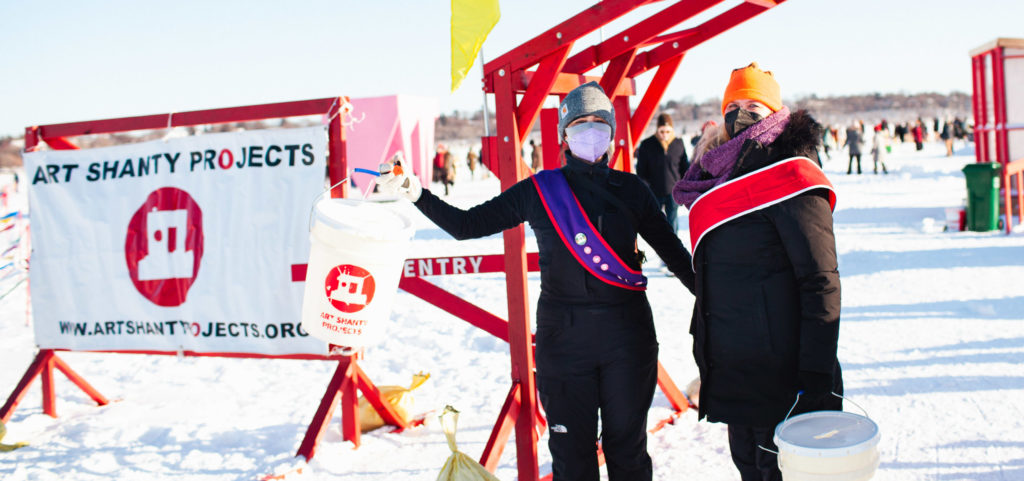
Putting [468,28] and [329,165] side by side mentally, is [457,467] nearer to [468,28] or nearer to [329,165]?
[468,28]

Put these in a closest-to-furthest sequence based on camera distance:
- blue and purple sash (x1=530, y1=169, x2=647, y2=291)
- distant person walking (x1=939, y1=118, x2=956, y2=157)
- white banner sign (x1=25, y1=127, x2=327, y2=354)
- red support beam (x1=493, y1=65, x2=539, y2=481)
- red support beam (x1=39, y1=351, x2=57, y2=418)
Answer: blue and purple sash (x1=530, y1=169, x2=647, y2=291), red support beam (x1=493, y1=65, x2=539, y2=481), white banner sign (x1=25, y1=127, x2=327, y2=354), red support beam (x1=39, y1=351, x2=57, y2=418), distant person walking (x1=939, y1=118, x2=956, y2=157)

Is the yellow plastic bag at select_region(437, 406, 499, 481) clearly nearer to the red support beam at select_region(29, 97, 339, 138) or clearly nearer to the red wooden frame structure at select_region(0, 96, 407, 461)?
the red wooden frame structure at select_region(0, 96, 407, 461)

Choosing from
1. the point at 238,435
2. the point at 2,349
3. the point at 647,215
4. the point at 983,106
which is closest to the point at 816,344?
the point at 647,215

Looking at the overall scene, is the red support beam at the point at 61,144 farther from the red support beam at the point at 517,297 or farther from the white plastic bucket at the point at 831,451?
the white plastic bucket at the point at 831,451

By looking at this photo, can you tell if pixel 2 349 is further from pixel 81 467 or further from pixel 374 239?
pixel 374 239

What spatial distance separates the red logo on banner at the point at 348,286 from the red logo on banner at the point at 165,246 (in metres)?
1.35

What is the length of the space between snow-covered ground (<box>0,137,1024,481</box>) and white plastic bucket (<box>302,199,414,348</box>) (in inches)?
32.3

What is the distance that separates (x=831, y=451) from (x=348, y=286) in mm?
2110

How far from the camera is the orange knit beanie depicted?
2305 mm

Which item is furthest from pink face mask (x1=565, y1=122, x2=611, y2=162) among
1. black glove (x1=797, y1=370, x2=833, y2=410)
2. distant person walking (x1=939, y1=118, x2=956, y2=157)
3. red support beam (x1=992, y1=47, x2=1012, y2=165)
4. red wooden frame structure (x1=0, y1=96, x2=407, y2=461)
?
distant person walking (x1=939, y1=118, x2=956, y2=157)

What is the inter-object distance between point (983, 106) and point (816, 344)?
1135 cm

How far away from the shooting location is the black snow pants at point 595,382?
2.68 m

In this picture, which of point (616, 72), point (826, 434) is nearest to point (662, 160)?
point (616, 72)

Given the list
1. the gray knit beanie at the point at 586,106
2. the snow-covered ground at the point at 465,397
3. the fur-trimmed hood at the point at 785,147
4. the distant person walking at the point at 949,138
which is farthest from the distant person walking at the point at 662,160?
the distant person walking at the point at 949,138
